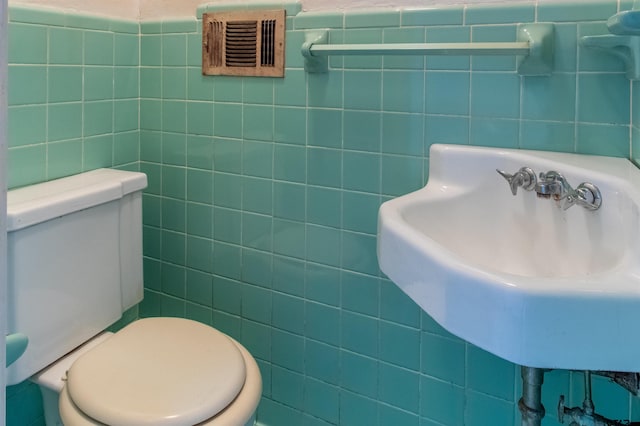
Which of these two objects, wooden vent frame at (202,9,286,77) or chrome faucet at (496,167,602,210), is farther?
wooden vent frame at (202,9,286,77)

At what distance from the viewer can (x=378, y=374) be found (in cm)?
143

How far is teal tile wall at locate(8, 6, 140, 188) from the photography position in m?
1.31

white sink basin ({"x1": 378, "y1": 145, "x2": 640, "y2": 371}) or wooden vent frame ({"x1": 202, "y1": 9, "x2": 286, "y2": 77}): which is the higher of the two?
wooden vent frame ({"x1": 202, "y1": 9, "x2": 286, "y2": 77})

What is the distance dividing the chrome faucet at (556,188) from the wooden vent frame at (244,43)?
642mm

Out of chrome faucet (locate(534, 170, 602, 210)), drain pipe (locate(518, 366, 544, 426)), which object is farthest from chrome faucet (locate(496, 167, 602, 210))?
drain pipe (locate(518, 366, 544, 426))

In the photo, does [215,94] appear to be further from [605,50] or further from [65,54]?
[605,50]

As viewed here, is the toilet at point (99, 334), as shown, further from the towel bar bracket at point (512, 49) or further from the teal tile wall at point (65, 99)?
the towel bar bracket at point (512, 49)

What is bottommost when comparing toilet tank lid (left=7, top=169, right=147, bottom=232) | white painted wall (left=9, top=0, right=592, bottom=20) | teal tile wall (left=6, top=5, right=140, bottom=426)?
toilet tank lid (left=7, top=169, right=147, bottom=232)

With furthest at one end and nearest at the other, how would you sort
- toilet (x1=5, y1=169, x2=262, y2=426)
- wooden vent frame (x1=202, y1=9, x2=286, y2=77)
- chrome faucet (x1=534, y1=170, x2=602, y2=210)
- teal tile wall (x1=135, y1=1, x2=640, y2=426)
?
wooden vent frame (x1=202, y1=9, x2=286, y2=77), teal tile wall (x1=135, y1=1, x2=640, y2=426), toilet (x1=5, y1=169, x2=262, y2=426), chrome faucet (x1=534, y1=170, x2=602, y2=210)

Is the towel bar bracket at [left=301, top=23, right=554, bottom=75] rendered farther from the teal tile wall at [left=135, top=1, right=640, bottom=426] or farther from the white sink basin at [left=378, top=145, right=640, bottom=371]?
the white sink basin at [left=378, top=145, right=640, bottom=371]

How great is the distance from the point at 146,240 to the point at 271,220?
46 cm

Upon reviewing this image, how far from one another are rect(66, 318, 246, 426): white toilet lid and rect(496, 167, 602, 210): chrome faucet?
680 mm

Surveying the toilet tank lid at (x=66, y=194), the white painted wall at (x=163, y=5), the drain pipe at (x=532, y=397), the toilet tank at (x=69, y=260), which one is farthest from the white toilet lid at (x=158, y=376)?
the white painted wall at (x=163, y=5)

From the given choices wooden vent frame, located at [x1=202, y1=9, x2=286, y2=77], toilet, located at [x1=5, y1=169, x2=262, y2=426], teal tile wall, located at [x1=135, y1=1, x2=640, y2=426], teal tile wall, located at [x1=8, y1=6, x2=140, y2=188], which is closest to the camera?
toilet, located at [x1=5, y1=169, x2=262, y2=426]
